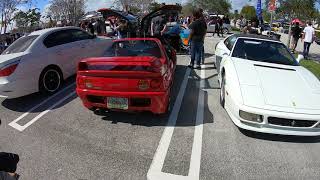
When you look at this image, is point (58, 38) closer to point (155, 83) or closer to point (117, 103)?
point (117, 103)

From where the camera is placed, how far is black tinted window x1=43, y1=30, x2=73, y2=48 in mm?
6939

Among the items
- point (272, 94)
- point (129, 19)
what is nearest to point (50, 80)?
point (129, 19)

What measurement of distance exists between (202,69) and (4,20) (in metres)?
9.10

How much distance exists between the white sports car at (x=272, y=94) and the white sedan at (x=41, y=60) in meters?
3.97

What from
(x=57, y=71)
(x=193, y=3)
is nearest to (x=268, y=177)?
(x=57, y=71)

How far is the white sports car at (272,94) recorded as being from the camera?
164 inches

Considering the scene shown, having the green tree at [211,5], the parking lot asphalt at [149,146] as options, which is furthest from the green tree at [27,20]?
the green tree at [211,5]

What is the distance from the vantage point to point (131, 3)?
41344mm

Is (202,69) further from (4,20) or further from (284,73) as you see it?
(4,20)

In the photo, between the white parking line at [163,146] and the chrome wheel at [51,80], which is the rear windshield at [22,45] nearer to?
the chrome wheel at [51,80]

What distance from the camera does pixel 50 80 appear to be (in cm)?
687

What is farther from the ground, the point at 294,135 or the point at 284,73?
the point at 284,73

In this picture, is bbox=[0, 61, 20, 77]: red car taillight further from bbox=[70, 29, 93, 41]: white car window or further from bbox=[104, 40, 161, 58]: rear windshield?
bbox=[70, 29, 93, 41]: white car window

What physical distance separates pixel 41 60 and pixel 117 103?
2.77m
